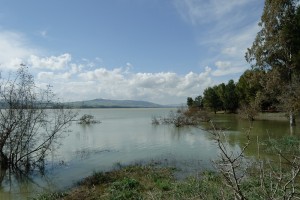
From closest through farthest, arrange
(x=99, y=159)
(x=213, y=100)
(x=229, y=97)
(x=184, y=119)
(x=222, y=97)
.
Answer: (x=99, y=159), (x=184, y=119), (x=229, y=97), (x=222, y=97), (x=213, y=100)

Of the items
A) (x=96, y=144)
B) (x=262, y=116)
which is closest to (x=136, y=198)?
(x=96, y=144)

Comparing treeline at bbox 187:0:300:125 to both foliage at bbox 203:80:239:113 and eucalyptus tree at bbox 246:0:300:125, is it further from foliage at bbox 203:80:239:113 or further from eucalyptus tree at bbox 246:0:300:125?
foliage at bbox 203:80:239:113

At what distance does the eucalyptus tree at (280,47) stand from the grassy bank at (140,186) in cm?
1943

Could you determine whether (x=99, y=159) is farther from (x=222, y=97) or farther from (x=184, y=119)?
(x=222, y=97)

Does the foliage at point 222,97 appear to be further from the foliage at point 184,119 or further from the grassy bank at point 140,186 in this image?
the grassy bank at point 140,186

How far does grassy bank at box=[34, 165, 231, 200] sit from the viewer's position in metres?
9.31

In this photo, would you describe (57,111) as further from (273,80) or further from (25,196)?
(273,80)

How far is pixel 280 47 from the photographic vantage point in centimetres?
2930

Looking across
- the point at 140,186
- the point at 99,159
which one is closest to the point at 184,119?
the point at 99,159

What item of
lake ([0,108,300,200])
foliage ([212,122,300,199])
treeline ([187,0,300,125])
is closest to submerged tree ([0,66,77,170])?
lake ([0,108,300,200])

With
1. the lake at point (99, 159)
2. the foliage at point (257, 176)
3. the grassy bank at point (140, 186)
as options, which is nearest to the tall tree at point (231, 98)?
the lake at point (99, 159)

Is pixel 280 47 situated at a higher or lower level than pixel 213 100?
higher

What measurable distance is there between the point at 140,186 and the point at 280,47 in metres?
23.8

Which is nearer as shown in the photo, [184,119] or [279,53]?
[279,53]
